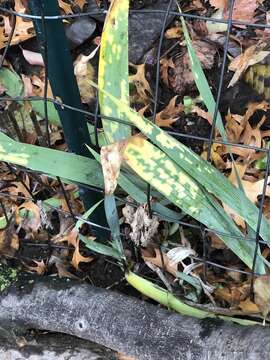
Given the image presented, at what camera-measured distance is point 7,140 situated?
4.34 feet

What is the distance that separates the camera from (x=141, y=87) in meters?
1.90

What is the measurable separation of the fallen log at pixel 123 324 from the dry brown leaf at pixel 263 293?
63 mm

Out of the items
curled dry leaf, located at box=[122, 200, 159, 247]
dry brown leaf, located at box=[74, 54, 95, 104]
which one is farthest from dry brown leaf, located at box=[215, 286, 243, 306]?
dry brown leaf, located at box=[74, 54, 95, 104]

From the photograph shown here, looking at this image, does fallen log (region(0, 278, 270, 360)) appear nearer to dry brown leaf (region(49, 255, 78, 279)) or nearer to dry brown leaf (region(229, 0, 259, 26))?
dry brown leaf (region(49, 255, 78, 279))

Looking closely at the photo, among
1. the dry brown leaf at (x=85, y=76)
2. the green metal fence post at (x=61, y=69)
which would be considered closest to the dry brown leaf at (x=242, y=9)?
the dry brown leaf at (x=85, y=76)

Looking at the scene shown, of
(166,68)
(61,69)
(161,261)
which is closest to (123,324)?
(161,261)

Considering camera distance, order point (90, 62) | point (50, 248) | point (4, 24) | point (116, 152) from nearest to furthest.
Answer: point (116, 152) → point (50, 248) → point (90, 62) → point (4, 24)

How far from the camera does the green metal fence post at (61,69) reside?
121cm

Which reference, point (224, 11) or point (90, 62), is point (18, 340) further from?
point (224, 11)

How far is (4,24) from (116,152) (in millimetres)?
1249

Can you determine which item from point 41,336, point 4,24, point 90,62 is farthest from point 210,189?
point 4,24

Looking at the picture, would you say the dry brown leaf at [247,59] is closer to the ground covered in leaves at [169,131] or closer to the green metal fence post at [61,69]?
the ground covered in leaves at [169,131]

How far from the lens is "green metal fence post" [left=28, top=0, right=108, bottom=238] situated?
1212 millimetres

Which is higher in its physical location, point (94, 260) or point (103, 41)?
point (103, 41)
